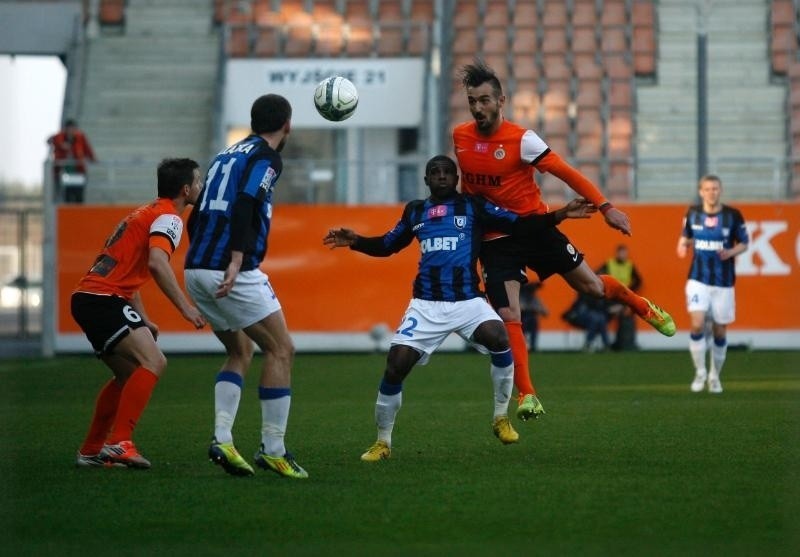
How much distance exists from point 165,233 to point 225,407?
115cm

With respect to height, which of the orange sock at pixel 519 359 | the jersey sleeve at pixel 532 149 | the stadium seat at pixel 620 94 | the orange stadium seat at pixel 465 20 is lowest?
the orange sock at pixel 519 359

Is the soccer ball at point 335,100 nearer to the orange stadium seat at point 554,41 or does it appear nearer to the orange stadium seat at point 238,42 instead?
the orange stadium seat at point 238,42

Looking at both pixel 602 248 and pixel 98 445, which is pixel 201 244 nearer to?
pixel 98 445


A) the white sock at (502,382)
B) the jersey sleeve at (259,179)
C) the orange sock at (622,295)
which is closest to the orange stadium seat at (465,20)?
the orange sock at (622,295)

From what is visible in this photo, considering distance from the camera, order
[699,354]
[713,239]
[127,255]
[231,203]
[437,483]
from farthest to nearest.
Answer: [699,354]
[713,239]
[127,255]
[231,203]
[437,483]

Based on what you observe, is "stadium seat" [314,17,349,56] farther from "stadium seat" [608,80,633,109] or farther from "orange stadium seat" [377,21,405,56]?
"stadium seat" [608,80,633,109]

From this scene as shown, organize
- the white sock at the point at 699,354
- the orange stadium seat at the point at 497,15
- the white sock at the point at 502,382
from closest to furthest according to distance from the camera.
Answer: the white sock at the point at 502,382
the white sock at the point at 699,354
the orange stadium seat at the point at 497,15

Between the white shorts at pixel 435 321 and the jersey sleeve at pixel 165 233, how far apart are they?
1412 mm

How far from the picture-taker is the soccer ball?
902 centimetres

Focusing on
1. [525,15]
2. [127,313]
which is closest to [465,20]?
[525,15]

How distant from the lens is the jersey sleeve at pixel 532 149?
361 inches

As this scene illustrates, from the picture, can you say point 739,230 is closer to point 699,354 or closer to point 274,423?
point 699,354

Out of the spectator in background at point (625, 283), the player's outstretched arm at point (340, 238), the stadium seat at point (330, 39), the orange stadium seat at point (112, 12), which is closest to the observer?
the player's outstretched arm at point (340, 238)

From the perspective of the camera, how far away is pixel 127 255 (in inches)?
336
